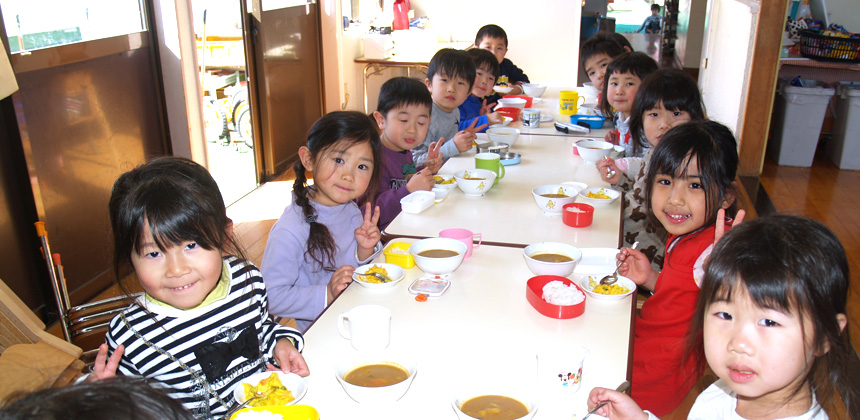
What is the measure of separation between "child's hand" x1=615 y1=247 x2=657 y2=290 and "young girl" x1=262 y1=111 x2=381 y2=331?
719 millimetres

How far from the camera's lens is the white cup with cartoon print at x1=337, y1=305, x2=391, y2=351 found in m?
1.29

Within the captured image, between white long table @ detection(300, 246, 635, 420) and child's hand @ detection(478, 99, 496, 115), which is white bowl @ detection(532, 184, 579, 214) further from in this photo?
child's hand @ detection(478, 99, 496, 115)

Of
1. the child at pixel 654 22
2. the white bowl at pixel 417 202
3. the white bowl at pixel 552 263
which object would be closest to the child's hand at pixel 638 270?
the white bowl at pixel 552 263

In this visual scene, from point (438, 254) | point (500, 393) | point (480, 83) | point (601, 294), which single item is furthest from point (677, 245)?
point (480, 83)

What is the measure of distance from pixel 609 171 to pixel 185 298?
174 cm

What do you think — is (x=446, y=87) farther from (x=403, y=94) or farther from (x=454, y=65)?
(x=403, y=94)

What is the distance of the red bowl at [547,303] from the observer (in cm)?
142

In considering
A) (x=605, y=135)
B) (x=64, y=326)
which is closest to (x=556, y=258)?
(x=64, y=326)

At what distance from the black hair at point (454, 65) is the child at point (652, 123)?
3.25ft

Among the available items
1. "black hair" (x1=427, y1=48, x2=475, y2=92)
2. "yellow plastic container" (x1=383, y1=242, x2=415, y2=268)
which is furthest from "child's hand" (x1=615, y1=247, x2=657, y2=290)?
"black hair" (x1=427, y1=48, x2=475, y2=92)

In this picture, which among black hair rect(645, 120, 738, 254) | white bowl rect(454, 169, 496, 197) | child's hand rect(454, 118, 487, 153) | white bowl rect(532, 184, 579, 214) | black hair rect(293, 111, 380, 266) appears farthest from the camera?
child's hand rect(454, 118, 487, 153)

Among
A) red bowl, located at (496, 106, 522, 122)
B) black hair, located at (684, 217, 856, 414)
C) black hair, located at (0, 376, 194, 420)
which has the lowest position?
red bowl, located at (496, 106, 522, 122)

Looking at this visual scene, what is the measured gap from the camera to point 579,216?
197 centimetres

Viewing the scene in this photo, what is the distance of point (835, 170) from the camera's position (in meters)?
4.84
